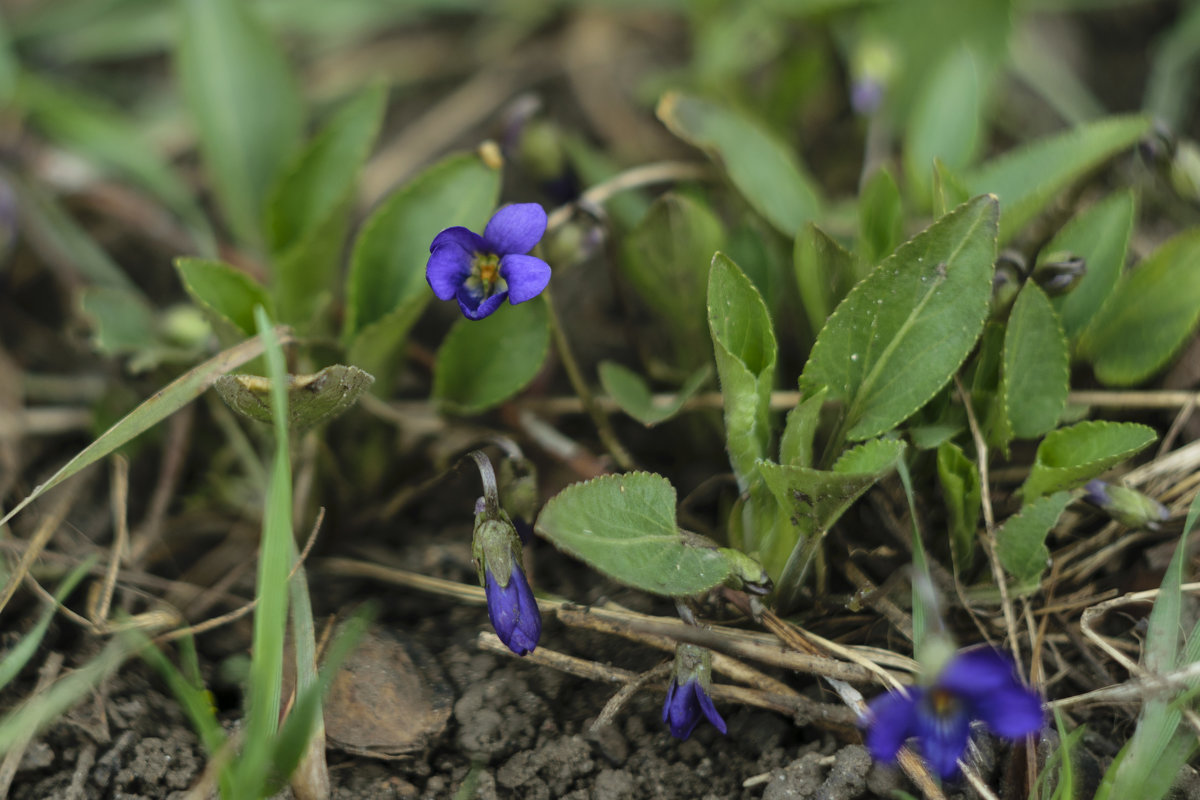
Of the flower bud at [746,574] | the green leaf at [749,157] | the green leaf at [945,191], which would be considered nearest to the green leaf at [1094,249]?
the green leaf at [945,191]

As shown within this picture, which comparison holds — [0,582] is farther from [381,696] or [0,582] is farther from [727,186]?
[727,186]

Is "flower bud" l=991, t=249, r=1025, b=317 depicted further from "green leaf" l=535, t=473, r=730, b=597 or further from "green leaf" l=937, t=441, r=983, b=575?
"green leaf" l=535, t=473, r=730, b=597

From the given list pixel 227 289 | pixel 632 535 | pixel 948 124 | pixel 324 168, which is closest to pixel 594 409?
pixel 632 535

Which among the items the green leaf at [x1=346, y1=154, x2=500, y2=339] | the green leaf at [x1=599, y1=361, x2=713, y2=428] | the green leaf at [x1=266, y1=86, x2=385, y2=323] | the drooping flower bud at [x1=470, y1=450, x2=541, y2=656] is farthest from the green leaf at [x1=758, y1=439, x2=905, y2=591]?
the green leaf at [x1=266, y1=86, x2=385, y2=323]

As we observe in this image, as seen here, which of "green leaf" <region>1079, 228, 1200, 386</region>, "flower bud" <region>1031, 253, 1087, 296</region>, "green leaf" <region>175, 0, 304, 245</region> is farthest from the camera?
"green leaf" <region>175, 0, 304, 245</region>

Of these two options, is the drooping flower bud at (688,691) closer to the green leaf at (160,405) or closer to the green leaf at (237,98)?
the green leaf at (160,405)

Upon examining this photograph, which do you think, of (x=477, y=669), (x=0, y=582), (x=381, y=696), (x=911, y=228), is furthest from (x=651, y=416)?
(x=0, y=582)
